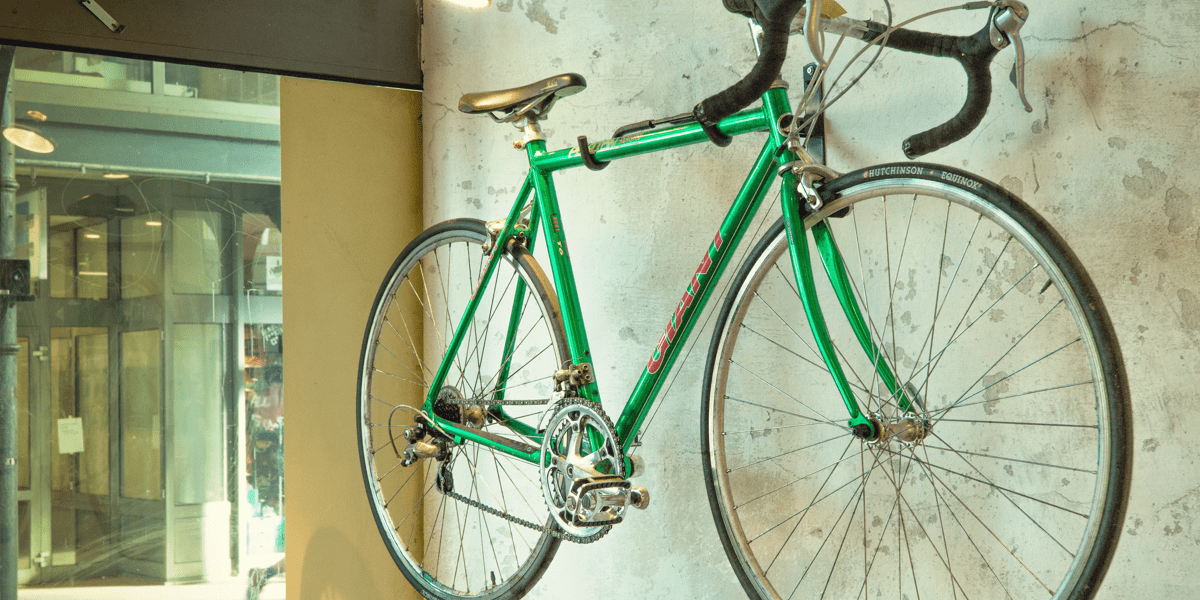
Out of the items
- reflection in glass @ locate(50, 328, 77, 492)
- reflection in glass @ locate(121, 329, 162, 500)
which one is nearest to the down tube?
reflection in glass @ locate(121, 329, 162, 500)

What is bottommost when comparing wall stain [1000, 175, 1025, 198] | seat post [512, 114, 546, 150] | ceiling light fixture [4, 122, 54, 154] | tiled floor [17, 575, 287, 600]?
tiled floor [17, 575, 287, 600]

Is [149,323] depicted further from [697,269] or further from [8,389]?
[697,269]

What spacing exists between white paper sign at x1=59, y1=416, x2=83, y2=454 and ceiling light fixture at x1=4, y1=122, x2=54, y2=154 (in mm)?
654

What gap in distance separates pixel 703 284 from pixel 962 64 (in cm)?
50

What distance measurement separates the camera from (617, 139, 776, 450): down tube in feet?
4.23

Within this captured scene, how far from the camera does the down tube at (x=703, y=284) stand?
1.29 m

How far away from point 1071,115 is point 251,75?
1.89m

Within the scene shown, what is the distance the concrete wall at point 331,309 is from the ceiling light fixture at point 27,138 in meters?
0.54

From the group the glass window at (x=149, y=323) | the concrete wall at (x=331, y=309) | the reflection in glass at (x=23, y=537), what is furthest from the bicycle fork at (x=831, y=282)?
the reflection in glass at (x=23, y=537)

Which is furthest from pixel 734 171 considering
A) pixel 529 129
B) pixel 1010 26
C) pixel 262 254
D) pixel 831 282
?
pixel 262 254

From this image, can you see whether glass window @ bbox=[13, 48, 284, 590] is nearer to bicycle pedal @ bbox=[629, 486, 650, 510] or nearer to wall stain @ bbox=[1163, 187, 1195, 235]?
bicycle pedal @ bbox=[629, 486, 650, 510]

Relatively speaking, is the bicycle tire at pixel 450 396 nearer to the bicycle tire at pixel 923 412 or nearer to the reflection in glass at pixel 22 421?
the bicycle tire at pixel 923 412

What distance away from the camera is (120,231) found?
6.78 ft

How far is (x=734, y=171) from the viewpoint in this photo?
5.49 feet
